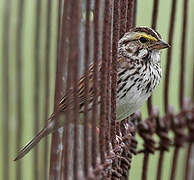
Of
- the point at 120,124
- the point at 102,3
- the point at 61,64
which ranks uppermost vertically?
the point at 102,3

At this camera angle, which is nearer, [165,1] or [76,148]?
[76,148]

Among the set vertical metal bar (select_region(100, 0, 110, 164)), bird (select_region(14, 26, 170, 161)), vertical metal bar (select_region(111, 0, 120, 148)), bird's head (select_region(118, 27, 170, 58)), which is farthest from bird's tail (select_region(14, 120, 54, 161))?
vertical metal bar (select_region(100, 0, 110, 164))

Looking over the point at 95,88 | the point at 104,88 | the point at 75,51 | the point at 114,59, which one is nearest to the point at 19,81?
the point at 114,59

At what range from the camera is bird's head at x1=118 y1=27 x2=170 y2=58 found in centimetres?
285

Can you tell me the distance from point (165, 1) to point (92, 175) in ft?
14.6

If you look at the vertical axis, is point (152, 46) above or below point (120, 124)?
above

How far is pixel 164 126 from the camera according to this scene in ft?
5.91

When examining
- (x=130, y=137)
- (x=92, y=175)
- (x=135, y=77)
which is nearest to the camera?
(x=92, y=175)

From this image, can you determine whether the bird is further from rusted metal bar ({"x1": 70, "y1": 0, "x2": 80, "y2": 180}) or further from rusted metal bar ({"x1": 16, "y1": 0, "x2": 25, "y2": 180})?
rusted metal bar ({"x1": 70, "y1": 0, "x2": 80, "y2": 180})

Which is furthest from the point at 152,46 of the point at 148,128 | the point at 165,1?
the point at 165,1

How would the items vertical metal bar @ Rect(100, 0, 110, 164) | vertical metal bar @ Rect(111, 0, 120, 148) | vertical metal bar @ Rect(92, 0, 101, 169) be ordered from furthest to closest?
vertical metal bar @ Rect(111, 0, 120, 148) → vertical metal bar @ Rect(100, 0, 110, 164) → vertical metal bar @ Rect(92, 0, 101, 169)

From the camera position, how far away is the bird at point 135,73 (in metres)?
2.79

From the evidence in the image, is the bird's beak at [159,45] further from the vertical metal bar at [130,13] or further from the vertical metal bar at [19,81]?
the vertical metal bar at [19,81]

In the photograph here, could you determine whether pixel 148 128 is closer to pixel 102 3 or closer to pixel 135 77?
pixel 102 3
